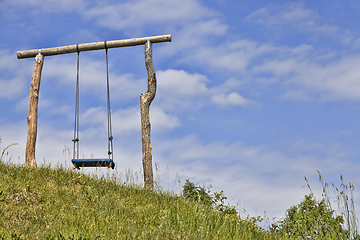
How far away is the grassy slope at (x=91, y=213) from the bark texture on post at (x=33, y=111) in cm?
176

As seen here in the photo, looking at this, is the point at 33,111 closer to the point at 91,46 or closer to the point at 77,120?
the point at 77,120

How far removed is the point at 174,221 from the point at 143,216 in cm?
53

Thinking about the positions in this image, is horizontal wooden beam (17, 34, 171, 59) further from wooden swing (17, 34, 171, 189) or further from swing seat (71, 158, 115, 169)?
swing seat (71, 158, 115, 169)

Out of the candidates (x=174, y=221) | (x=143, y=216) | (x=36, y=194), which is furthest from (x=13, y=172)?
(x=174, y=221)

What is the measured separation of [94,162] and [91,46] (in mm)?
3575

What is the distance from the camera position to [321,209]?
29.6 feet

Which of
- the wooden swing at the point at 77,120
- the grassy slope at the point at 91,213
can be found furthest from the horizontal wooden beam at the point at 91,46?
the grassy slope at the point at 91,213

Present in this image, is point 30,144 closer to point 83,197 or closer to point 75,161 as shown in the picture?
point 75,161

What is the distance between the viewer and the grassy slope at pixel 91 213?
450 cm

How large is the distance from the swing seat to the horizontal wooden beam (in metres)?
3.45

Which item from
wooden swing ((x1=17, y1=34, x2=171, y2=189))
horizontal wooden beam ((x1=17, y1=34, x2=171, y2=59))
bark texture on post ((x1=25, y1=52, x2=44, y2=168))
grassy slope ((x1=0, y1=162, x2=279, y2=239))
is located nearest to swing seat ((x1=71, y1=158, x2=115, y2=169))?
wooden swing ((x1=17, y1=34, x2=171, y2=189))

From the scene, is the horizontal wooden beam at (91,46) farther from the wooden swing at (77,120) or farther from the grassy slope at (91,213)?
the grassy slope at (91,213)

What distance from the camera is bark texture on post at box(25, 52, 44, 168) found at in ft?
29.8

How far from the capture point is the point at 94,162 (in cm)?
825
